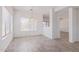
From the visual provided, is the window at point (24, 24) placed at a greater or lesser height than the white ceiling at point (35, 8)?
lesser

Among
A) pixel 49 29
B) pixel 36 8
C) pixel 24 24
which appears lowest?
pixel 49 29

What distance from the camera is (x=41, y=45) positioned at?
69.6 inches

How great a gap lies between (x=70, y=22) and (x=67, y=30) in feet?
0.55

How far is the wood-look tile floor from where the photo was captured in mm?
1735

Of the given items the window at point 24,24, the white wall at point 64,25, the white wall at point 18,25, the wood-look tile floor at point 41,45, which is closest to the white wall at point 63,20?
the white wall at point 64,25

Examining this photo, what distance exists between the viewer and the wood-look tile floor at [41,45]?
174cm

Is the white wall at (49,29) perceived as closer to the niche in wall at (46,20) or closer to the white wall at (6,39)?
the niche in wall at (46,20)

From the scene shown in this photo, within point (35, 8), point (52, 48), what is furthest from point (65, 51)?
point (35, 8)

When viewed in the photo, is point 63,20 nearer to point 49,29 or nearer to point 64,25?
point 64,25

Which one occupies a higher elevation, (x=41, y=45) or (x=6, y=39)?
(x=6, y=39)

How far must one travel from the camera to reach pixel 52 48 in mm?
1749

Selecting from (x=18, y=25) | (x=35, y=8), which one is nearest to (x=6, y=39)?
(x=18, y=25)
